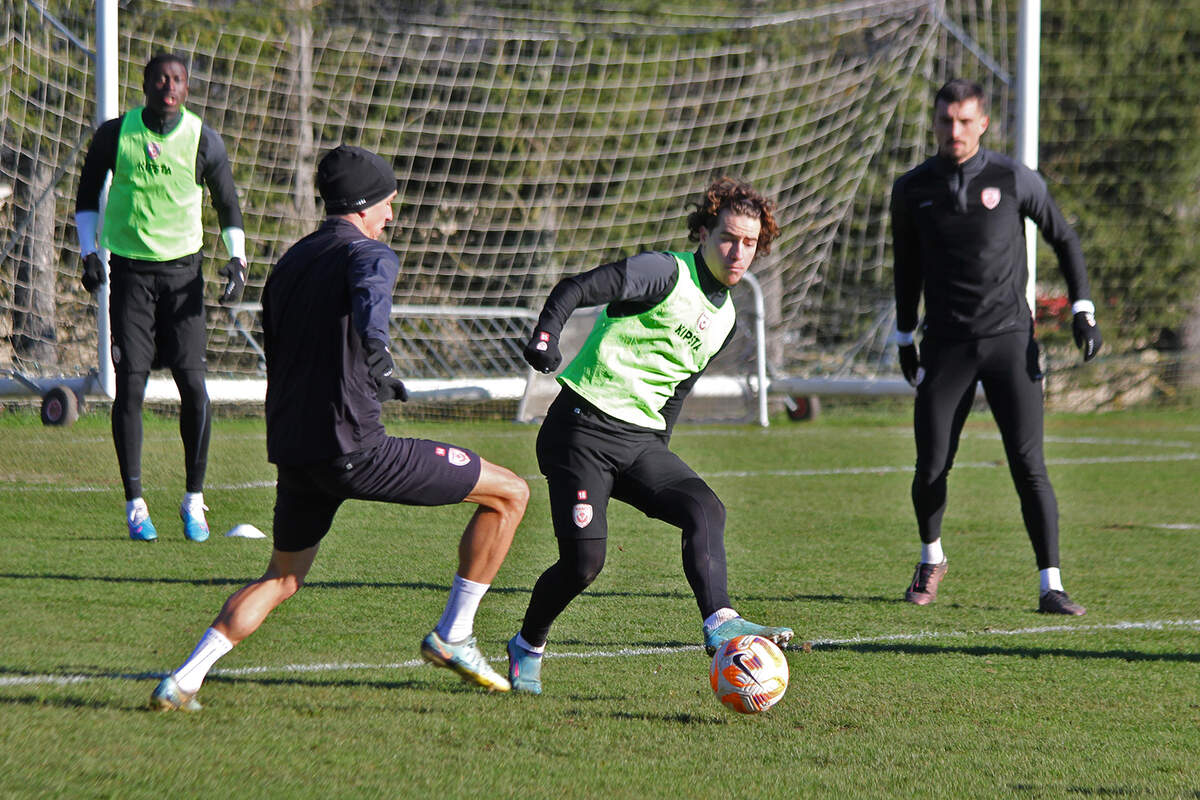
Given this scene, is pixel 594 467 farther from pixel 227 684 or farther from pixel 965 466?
pixel 965 466

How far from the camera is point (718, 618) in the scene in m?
4.30

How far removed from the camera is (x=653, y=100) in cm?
1463

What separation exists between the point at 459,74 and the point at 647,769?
37.3 feet

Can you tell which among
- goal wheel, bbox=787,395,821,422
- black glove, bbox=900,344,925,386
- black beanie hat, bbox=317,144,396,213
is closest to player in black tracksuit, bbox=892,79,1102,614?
black glove, bbox=900,344,925,386

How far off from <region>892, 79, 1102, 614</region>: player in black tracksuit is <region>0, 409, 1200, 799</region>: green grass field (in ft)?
1.45

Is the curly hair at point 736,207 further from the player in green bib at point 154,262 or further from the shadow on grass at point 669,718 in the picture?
the player in green bib at point 154,262

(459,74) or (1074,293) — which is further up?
(459,74)

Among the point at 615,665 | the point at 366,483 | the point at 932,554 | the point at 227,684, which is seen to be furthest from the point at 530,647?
the point at 932,554

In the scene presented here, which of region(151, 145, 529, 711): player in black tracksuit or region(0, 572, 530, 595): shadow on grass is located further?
region(0, 572, 530, 595): shadow on grass

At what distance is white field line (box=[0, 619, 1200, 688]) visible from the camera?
423 cm

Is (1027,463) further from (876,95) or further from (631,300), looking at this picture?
(876,95)

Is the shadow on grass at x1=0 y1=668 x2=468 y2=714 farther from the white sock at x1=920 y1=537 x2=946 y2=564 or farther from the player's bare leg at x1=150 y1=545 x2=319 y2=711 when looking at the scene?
the white sock at x1=920 y1=537 x2=946 y2=564

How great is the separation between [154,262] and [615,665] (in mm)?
3510

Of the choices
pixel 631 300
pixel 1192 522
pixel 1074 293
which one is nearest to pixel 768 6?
pixel 1192 522
